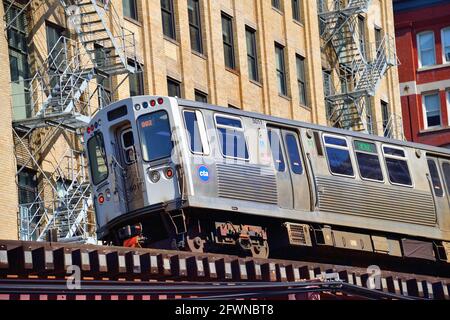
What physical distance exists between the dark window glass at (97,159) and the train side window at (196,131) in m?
2.12

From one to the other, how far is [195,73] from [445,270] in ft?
41.4

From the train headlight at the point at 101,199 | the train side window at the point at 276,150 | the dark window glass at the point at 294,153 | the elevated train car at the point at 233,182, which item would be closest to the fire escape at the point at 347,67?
the elevated train car at the point at 233,182

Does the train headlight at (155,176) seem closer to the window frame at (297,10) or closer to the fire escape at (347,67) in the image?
the window frame at (297,10)

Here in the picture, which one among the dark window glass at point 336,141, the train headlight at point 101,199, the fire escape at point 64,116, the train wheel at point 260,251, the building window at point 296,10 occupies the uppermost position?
the building window at point 296,10

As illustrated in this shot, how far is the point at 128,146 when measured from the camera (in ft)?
85.4

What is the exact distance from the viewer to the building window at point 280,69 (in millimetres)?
47594

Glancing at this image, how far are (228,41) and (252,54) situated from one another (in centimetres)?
172

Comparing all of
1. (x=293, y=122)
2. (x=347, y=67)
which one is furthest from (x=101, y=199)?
(x=347, y=67)

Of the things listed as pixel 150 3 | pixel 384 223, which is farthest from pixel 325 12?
pixel 384 223

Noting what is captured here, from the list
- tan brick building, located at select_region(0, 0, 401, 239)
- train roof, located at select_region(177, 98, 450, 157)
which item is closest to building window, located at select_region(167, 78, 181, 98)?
tan brick building, located at select_region(0, 0, 401, 239)

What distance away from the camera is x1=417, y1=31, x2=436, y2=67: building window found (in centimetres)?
6650

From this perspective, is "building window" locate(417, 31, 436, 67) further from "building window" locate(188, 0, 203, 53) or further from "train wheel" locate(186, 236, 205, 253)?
"train wheel" locate(186, 236, 205, 253)

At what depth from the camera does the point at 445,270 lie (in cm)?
3225
